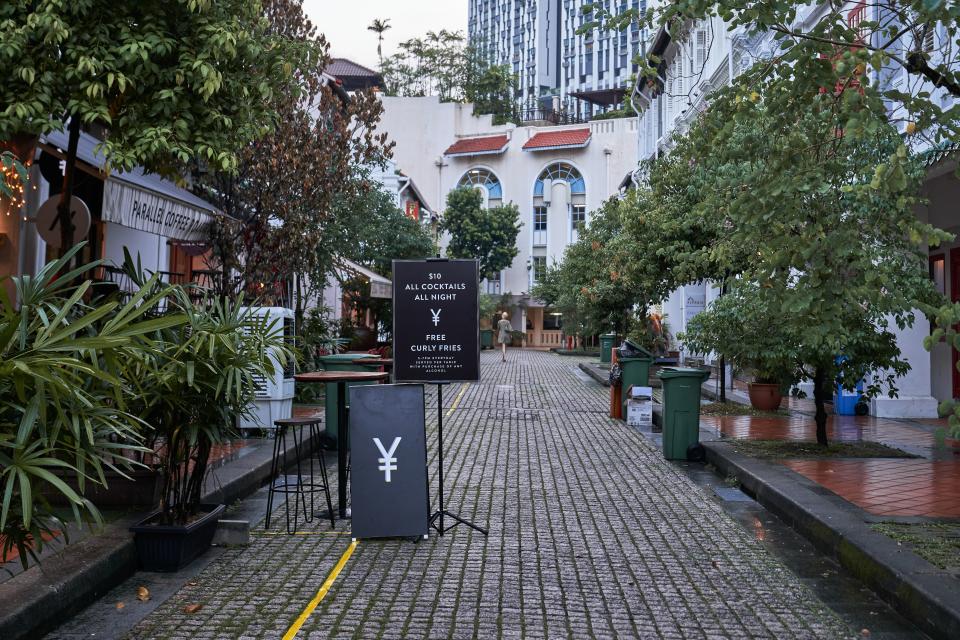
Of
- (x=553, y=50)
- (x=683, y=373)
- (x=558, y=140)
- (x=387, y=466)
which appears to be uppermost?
(x=553, y=50)

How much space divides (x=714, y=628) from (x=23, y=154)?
739cm

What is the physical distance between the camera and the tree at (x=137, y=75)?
24.3 ft

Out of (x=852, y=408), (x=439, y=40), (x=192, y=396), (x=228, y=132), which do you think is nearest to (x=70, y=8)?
(x=228, y=132)

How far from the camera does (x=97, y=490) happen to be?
621cm

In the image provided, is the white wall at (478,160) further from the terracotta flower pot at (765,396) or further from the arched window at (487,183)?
the terracotta flower pot at (765,396)

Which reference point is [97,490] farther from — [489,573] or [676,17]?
[676,17]

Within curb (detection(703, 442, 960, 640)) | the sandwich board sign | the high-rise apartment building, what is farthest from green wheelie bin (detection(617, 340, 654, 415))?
the high-rise apartment building

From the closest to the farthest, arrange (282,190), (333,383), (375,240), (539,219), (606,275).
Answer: (333,383) < (282,190) < (606,275) < (375,240) < (539,219)

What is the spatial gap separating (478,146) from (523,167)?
11.0 ft

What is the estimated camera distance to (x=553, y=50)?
109 meters

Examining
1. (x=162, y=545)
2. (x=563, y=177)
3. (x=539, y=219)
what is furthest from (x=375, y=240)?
(x=563, y=177)

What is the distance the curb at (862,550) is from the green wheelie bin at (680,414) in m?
1.61

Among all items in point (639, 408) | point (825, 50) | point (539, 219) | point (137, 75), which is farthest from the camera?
point (539, 219)

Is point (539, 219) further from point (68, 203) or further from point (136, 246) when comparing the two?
point (68, 203)
